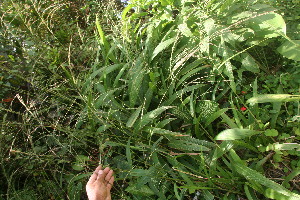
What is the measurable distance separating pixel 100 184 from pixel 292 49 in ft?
4.76

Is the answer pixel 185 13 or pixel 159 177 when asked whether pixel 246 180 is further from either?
pixel 185 13

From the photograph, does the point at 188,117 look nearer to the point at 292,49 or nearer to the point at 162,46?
the point at 162,46

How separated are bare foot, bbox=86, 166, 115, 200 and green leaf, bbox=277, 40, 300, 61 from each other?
1.34 meters

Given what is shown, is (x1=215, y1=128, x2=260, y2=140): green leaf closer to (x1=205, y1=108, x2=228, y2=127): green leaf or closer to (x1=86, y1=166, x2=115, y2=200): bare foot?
(x1=205, y1=108, x2=228, y2=127): green leaf

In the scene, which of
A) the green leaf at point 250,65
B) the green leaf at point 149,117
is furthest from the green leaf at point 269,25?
the green leaf at point 149,117

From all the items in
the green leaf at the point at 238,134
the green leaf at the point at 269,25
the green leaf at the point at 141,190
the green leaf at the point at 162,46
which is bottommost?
the green leaf at the point at 141,190

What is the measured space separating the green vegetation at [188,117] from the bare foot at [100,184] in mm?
56

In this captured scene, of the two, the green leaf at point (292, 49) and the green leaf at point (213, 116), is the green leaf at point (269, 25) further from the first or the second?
the green leaf at point (213, 116)

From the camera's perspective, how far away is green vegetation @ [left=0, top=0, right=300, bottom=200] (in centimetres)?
143

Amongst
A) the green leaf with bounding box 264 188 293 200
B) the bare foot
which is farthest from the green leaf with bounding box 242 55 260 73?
the bare foot

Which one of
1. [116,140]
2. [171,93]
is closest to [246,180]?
[171,93]

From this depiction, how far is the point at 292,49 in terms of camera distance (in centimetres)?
150

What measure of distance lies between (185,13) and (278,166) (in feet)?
4.00

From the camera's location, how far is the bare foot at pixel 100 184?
5.03ft
